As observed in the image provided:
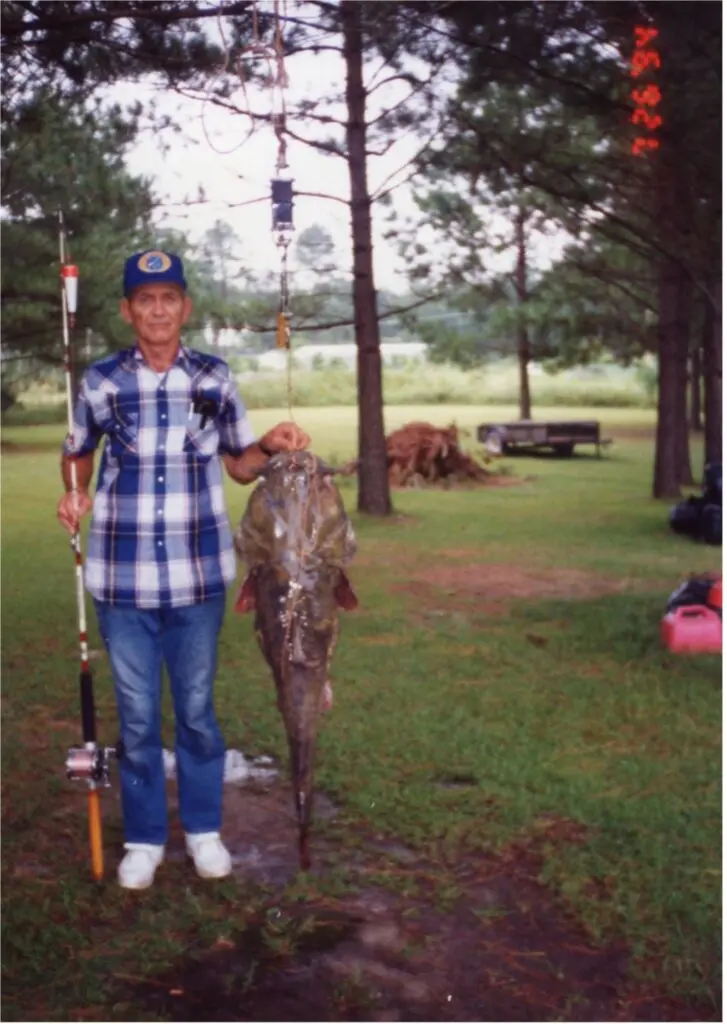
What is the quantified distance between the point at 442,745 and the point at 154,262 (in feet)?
8.39

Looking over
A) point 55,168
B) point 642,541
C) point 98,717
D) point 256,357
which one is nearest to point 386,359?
point 642,541

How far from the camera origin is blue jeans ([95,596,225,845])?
2.99 m

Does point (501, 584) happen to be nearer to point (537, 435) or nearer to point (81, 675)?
point (81, 675)

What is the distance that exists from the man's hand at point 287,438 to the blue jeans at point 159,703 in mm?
604

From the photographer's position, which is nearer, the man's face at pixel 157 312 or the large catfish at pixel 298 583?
the large catfish at pixel 298 583

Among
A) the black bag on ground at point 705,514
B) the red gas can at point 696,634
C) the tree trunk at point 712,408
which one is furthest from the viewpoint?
the tree trunk at point 712,408

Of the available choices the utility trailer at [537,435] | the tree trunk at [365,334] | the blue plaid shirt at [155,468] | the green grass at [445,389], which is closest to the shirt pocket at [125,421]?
the blue plaid shirt at [155,468]

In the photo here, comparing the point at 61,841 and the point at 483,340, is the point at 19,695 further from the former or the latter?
the point at 483,340

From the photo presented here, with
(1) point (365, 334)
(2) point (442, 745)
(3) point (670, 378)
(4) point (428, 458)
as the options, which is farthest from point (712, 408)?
(2) point (442, 745)

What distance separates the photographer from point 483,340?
19797 mm

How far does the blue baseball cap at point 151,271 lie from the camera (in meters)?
2.76

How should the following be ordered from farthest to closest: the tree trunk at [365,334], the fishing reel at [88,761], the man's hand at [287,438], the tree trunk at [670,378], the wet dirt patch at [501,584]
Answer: the tree trunk at [670,378] → the tree trunk at [365,334] → the wet dirt patch at [501,584] → the fishing reel at [88,761] → the man's hand at [287,438]

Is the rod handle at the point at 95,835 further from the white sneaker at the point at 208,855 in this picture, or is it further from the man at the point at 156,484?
the man at the point at 156,484

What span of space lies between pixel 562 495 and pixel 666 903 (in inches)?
440
